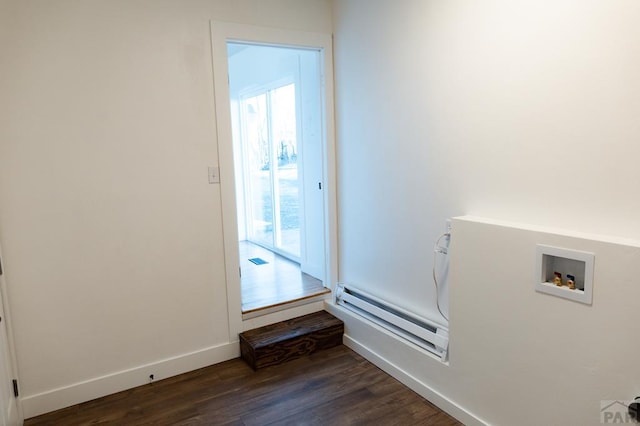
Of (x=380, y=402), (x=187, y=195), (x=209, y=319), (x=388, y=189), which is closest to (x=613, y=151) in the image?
(x=388, y=189)

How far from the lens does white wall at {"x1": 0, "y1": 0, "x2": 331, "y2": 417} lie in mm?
2230

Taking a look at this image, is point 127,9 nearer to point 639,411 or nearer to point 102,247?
point 102,247

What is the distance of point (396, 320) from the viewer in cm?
265


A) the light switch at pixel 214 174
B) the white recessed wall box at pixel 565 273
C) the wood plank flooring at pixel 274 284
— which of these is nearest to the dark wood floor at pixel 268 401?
the wood plank flooring at pixel 274 284

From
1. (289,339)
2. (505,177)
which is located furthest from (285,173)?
(505,177)

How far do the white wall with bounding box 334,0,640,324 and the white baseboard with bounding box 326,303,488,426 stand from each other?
0.84 ft

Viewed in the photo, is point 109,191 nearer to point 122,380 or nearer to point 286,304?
point 122,380

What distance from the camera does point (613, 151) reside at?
5.19 feet

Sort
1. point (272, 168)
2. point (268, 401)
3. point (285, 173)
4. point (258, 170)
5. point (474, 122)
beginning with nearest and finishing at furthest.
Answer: point (474, 122) → point (268, 401) → point (285, 173) → point (272, 168) → point (258, 170)

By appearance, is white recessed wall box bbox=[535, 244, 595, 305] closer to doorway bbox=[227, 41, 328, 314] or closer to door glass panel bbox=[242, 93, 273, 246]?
doorway bbox=[227, 41, 328, 314]

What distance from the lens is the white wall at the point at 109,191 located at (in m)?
2.23

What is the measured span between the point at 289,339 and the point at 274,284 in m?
0.93

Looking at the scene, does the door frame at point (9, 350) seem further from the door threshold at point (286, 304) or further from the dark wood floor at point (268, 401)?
the door threshold at point (286, 304)

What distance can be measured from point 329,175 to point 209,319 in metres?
1.41
